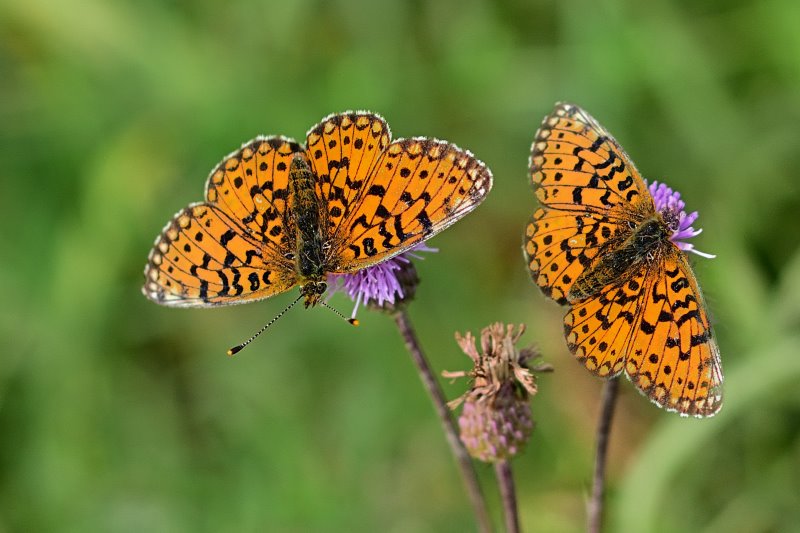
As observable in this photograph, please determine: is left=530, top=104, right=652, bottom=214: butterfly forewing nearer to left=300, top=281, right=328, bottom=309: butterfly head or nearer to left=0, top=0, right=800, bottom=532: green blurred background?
A: left=300, top=281, right=328, bottom=309: butterfly head

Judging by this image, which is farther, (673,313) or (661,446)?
(661,446)

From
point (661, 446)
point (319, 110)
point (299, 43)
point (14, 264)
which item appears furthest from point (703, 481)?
Answer: point (14, 264)

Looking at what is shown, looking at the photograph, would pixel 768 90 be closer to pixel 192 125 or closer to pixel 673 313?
pixel 673 313

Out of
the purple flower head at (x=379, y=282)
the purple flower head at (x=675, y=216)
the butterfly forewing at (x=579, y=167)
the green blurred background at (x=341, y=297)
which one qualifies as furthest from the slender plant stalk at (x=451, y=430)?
the green blurred background at (x=341, y=297)

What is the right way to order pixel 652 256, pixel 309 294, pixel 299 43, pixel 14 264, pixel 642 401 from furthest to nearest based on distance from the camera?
pixel 299 43, pixel 14 264, pixel 642 401, pixel 309 294, pixel 652 256

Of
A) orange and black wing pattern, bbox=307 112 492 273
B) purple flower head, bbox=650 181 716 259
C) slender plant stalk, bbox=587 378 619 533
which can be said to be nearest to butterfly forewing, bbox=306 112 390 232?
orange and black wing pattern, bbox=307 112 492 273

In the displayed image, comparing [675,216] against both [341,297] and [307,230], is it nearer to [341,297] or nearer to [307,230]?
[307,230]

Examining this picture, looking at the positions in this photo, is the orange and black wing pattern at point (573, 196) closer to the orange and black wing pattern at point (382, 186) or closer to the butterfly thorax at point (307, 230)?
the orange and black wing pattern at point (382, 186)

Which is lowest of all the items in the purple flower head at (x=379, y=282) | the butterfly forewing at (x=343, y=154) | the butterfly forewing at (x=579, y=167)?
the purple flower head at (x=379, y=282)
